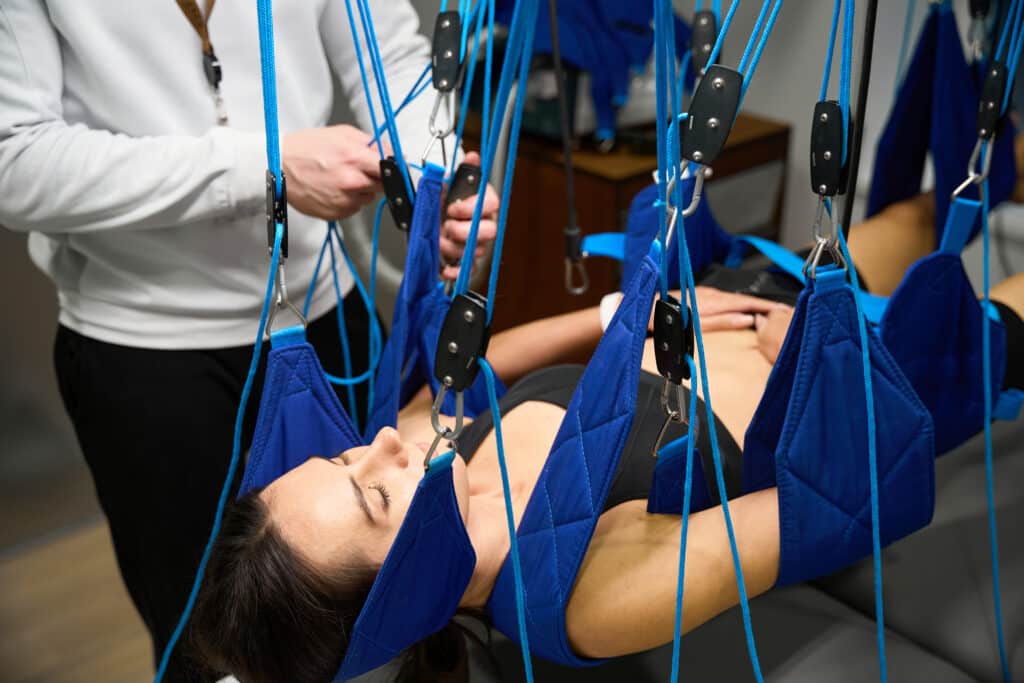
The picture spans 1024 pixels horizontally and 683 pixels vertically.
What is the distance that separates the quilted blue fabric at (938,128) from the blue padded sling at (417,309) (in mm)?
804

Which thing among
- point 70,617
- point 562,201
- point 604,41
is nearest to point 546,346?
point 562,201

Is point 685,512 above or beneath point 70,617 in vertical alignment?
above

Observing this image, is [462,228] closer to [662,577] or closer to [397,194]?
[397,194]

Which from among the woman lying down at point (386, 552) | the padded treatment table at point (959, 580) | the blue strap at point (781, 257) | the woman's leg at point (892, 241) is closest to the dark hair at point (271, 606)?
the woman lying down at point (386, 552)

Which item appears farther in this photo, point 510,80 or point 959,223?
point 959,223

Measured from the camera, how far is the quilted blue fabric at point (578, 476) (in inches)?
32.4

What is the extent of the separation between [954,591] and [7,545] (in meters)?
1.95

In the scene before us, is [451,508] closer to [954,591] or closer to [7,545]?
[954,591]

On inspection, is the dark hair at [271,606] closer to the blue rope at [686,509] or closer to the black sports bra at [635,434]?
the black sports bra at [635,434]

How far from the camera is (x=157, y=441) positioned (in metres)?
1.18

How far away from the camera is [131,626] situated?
76.8 inches

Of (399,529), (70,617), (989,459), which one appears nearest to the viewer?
(399,529)

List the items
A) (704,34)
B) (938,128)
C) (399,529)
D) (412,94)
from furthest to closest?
(938,128) → (704,34) → (412,94) → (399,529)

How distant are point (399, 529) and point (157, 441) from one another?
0.49 m
